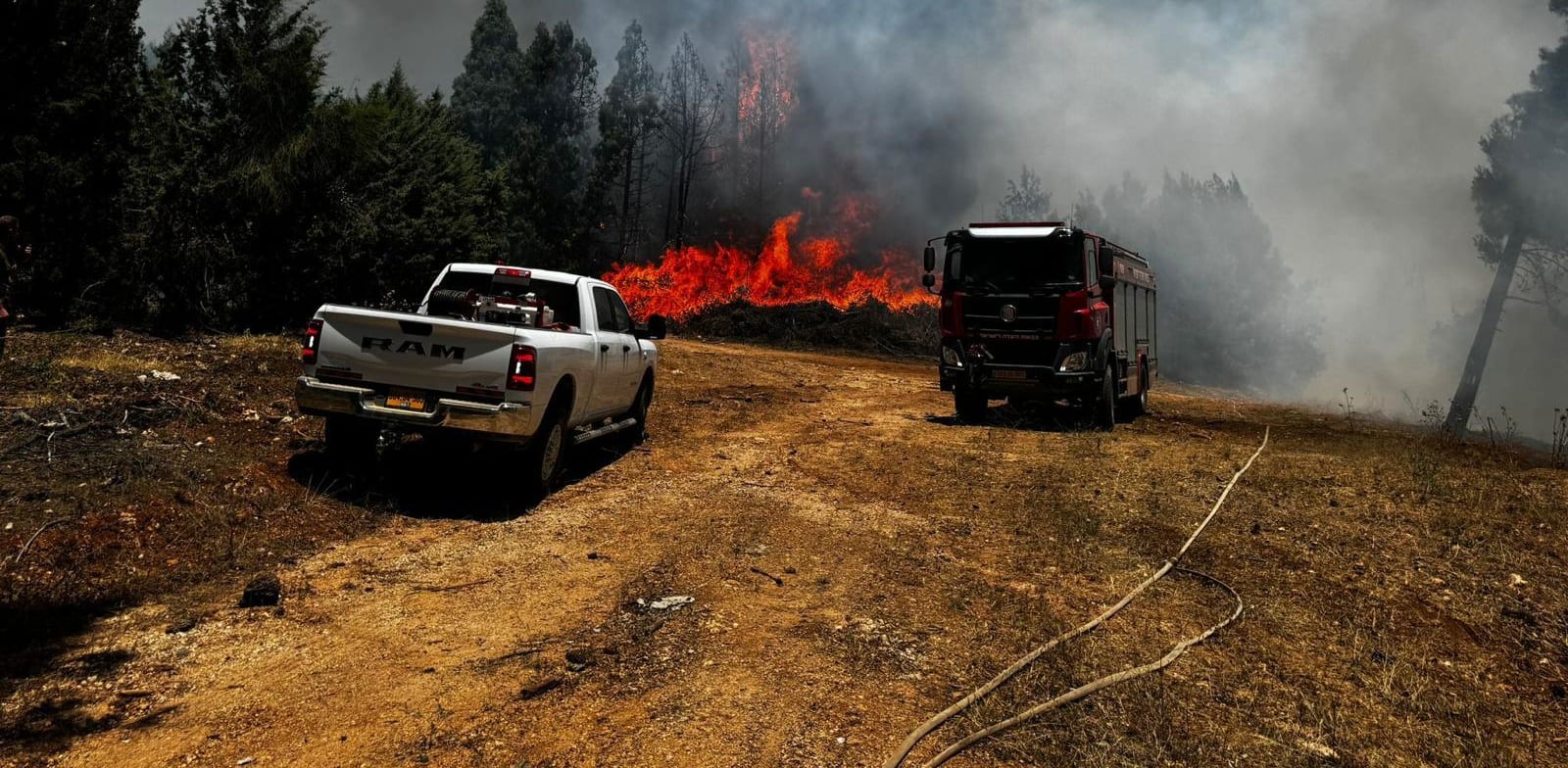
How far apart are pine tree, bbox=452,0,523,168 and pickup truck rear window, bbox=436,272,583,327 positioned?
40.2m

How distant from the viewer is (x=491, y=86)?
4622 centimetres

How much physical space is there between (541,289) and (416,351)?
2239 mm

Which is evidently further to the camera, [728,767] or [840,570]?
[840,570]

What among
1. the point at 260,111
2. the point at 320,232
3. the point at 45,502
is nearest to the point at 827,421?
the point at 45,502

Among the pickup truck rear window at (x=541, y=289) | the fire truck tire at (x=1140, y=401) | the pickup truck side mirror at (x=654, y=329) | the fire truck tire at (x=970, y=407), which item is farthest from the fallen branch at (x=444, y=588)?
the fire truck tire at (x=1140, y=401)

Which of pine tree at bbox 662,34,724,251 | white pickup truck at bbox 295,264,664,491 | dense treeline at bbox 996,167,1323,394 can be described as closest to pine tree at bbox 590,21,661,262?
pine tree at bbox 662,34,724,251

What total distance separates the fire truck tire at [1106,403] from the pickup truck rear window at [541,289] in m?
8.48

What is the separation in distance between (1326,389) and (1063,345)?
47105mm

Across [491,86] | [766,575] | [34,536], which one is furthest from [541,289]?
[491,86]

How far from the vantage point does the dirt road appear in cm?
370

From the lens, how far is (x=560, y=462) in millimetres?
8180

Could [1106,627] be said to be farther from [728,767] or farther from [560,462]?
[560,462]

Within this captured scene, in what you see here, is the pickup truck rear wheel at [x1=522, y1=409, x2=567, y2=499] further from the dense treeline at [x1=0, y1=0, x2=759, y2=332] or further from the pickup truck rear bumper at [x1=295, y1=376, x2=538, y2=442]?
the dense treeline at [x1=0, y1=0, x2=759, y2=332]

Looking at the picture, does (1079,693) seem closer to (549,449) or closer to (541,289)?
(549,449)
